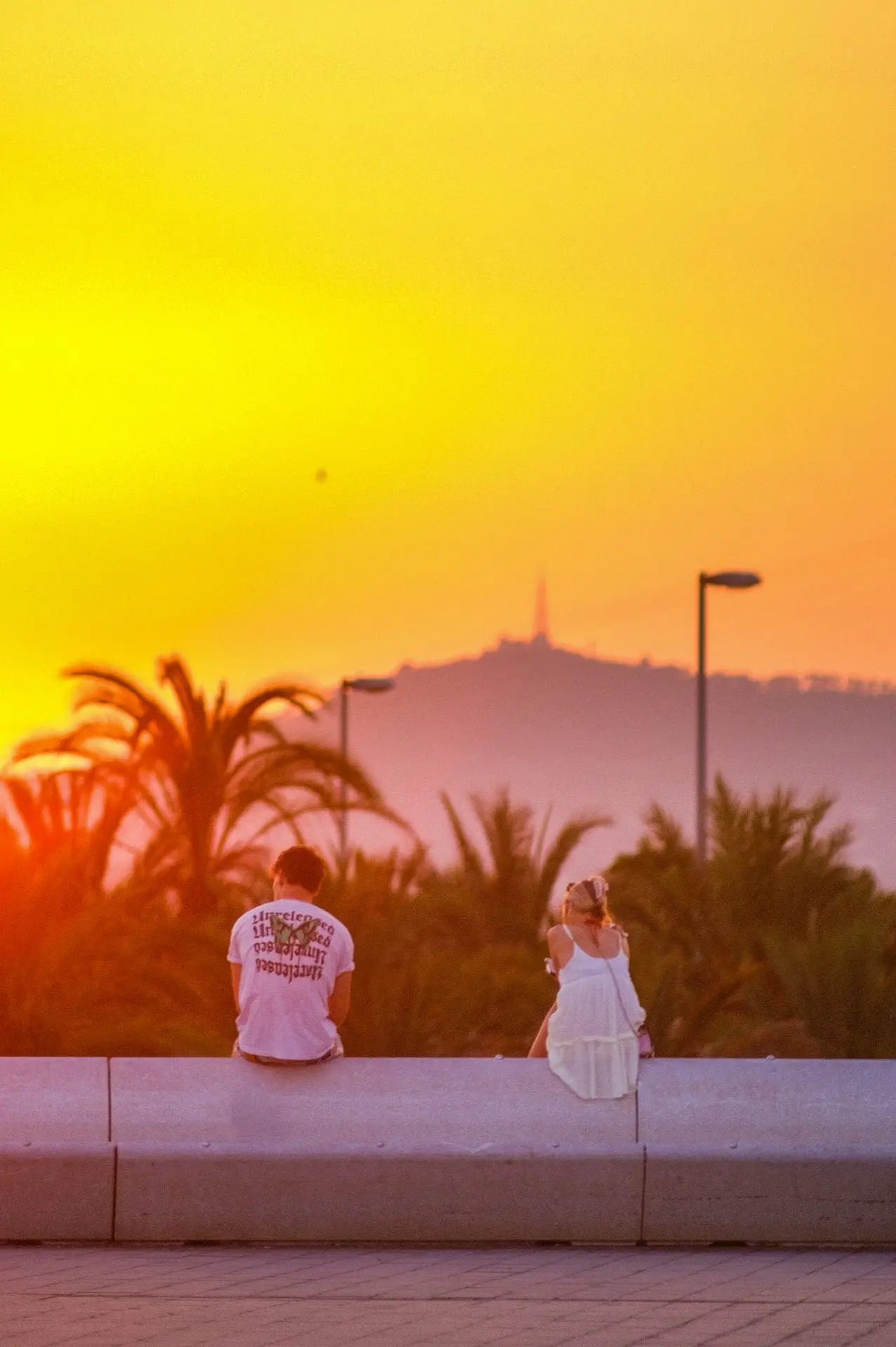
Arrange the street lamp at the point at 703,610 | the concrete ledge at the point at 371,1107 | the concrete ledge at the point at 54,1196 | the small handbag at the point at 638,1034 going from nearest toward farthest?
the concrete ledge at the point at 54,1196 < the concrete ledge at the point at 371,1107 < the small handbag at the point at 638,1034 < the street lamp at the point at 703,610

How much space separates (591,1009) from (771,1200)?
1.17m

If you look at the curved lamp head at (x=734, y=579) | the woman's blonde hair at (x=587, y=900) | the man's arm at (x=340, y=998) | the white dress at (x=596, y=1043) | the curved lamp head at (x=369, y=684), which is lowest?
the white dress at (x=596, y=1043)

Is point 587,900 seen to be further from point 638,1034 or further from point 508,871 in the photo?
point 508,871

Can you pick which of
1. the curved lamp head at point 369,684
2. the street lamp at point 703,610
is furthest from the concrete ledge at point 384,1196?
the curved lamp head at point 369,684

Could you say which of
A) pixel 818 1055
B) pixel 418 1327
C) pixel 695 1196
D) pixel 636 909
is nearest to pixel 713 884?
pixel 636 909

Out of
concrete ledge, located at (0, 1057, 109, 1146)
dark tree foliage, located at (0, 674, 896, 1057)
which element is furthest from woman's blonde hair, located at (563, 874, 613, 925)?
dark tree foliage, located at (0, 674, 896, 1057)

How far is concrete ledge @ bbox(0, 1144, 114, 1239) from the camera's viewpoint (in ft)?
32.4

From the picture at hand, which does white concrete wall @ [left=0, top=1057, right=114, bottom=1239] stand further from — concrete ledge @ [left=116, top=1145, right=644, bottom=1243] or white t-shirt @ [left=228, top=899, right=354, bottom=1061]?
white t-shirt @ [left=228, top=899, right=354, bottom=1061]

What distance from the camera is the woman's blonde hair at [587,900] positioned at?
417 inches

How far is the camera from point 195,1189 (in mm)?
9914

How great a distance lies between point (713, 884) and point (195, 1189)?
70.8 ft

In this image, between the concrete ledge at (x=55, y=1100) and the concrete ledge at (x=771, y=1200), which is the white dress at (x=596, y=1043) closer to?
the concrete ledge at (x=771, y=1200)

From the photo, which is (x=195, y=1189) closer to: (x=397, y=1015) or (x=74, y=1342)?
(x=74, y=1342)

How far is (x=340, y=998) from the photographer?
401 inches
